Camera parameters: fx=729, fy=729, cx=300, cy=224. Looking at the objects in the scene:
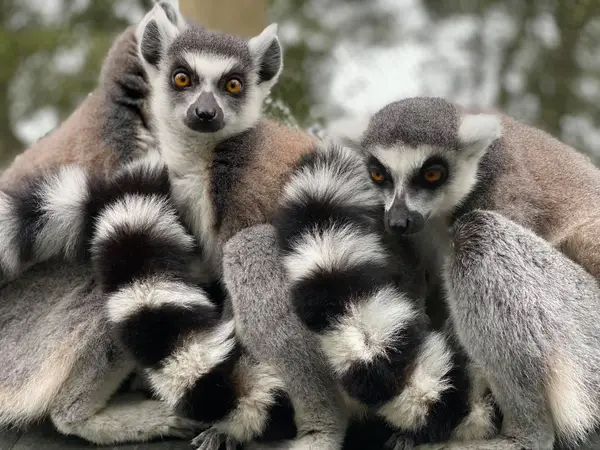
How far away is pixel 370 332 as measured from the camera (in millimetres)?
2377

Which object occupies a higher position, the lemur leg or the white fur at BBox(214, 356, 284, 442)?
the white fur at BBox(214, 356, 284, 442)

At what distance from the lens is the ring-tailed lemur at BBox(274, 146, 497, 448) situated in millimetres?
2371

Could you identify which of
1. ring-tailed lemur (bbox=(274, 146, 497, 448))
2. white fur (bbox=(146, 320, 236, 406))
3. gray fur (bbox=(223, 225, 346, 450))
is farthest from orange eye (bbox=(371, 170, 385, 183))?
white fur (bbox=(146, 320, 236, 406))

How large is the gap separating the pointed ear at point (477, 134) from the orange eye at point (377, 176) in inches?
12.9

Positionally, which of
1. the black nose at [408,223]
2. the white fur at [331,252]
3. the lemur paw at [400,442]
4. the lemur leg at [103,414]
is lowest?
the lemur leg at [103,414]

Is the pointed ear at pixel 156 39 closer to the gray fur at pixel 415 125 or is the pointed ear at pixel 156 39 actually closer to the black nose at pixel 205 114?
the black nose at pixel 205 114

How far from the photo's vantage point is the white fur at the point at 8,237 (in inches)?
109

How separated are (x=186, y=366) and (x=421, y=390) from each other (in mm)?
789

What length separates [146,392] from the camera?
2.99 metres

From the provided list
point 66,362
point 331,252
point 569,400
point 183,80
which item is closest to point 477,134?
point 331,252

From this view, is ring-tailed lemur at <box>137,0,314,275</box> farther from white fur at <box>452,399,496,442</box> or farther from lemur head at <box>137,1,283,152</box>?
white fur at <box>452,399,496,442</box>

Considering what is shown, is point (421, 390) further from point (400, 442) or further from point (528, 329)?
point (528, 329)

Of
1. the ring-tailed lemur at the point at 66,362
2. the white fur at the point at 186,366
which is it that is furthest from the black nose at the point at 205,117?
the white fur at the point at 186,366

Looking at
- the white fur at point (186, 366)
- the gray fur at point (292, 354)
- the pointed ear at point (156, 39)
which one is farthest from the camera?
the pointed ear at point (156, 39)
